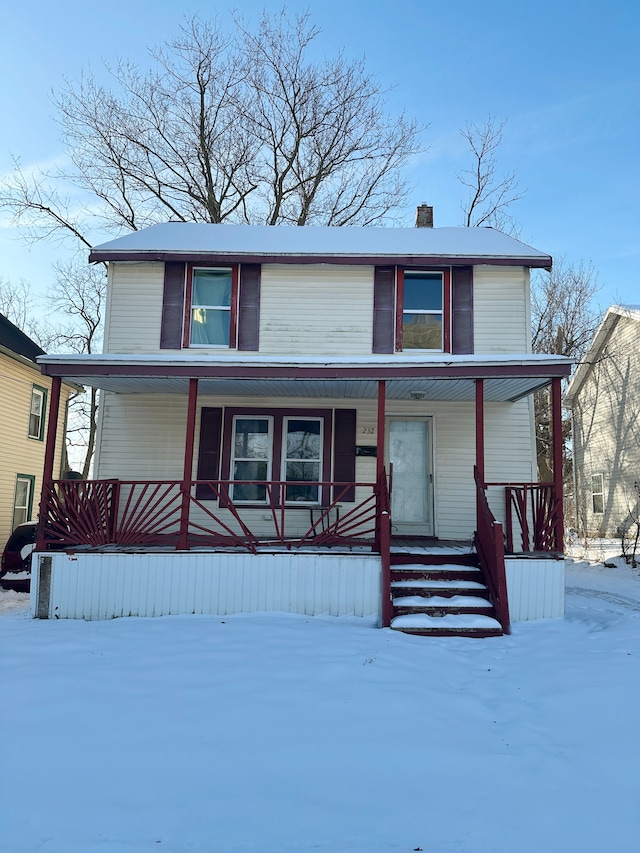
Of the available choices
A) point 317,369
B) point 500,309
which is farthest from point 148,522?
point 500,309

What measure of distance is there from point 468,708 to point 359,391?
569cm

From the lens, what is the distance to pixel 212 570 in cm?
799

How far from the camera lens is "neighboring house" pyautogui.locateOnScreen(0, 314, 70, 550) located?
15266 millimetres

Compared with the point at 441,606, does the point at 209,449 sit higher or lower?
higher

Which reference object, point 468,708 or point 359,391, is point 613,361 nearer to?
point 359,391

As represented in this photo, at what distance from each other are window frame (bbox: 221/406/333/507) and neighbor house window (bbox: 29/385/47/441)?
30.1 ft

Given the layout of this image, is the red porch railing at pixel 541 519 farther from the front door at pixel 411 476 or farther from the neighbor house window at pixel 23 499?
the neighbor house window at pixel 23 499

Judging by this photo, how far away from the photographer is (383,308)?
10422 mm

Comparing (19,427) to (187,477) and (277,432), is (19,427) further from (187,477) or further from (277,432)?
(187,477)

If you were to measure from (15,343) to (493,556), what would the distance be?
47.2 ft

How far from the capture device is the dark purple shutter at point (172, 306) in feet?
34.2

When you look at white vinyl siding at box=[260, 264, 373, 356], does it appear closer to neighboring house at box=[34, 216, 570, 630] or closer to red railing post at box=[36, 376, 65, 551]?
neighboring house at box=[34, 216, 570, 630]

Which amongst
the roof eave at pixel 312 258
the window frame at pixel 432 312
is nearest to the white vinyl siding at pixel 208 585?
the window frame at pixel 432 312

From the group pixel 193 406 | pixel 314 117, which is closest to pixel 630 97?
pixel 314 117
